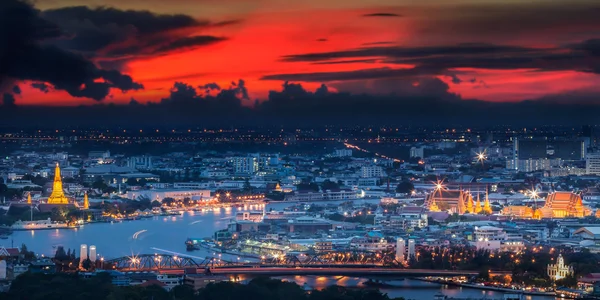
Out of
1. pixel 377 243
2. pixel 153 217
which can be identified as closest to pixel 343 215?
pixel 153 217

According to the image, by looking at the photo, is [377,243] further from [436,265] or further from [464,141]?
[464,141]

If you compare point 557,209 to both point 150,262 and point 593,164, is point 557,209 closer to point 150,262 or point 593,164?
point 150,262

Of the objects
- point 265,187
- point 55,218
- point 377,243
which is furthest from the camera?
point 265,187

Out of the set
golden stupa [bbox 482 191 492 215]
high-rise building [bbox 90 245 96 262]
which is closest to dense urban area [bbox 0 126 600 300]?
high-rise building [bbox 90 245 96 262]

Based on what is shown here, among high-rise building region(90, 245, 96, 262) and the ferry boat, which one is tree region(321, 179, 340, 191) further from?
high-rise building region(90, 245, 96, 262)

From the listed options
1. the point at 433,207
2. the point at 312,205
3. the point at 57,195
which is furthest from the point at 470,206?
the point at 57,195

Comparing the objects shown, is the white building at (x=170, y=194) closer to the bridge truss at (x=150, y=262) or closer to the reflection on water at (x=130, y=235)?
the reflection on water at (x=130, y=235)

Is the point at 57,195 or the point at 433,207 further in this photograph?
the point at 57,195
